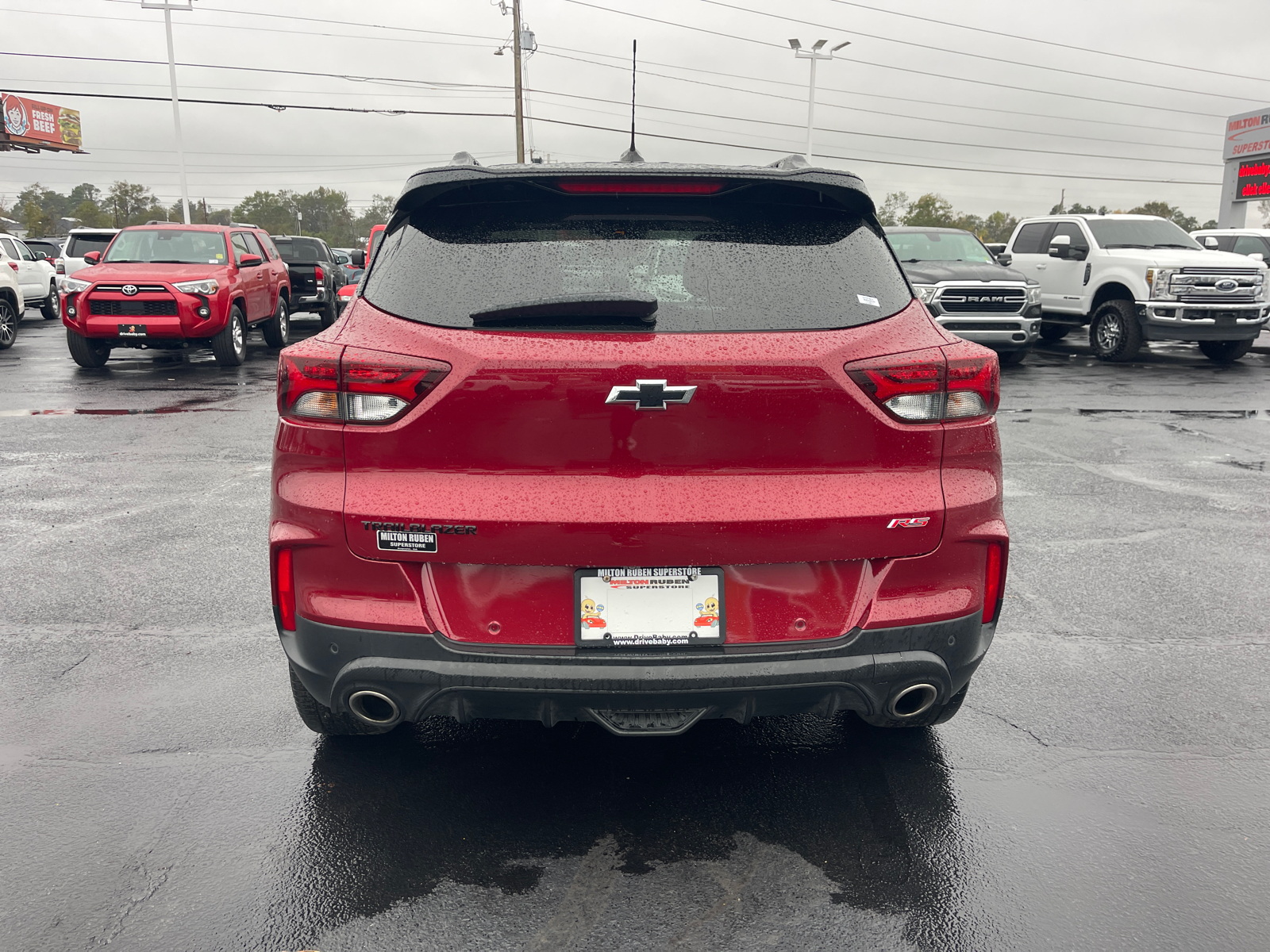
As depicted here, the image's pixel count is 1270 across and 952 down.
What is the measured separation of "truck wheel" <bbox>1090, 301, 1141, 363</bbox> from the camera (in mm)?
15641

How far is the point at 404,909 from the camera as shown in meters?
2.51

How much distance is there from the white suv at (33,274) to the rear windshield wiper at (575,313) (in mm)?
22311

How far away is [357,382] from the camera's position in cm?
254

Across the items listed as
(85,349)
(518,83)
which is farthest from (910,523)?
(518,83)

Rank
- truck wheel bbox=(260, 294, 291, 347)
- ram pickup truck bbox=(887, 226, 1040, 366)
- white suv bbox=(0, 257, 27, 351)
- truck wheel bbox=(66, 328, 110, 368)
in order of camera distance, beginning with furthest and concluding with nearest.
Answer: truck wheel bbox=(260, 294, 291, 347) < white suv bbox=(0, 257, 27, 351) < ram pickup truck bbox=(887, 226, 1040, 366) < truck wheel bbox=(66, 328, 110, 368)

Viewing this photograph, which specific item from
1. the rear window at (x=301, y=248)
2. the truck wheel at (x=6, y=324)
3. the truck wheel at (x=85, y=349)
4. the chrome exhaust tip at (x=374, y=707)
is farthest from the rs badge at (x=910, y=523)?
the rear window at (x=301, y=248)

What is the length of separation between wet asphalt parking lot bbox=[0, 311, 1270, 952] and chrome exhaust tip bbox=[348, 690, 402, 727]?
362 millimetres

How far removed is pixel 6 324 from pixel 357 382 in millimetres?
18263

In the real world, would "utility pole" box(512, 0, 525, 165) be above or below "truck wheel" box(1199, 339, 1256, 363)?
above

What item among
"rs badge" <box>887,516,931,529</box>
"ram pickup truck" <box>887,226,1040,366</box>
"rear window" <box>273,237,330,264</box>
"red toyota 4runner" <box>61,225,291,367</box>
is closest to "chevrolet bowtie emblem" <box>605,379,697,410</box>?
"rs badge" <box>887,516,931,529</box>

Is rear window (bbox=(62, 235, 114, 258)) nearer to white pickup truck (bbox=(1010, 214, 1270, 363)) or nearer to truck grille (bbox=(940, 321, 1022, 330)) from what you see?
truck grille (bbox=(940, 321, 1022, 330))

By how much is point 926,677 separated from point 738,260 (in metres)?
1.24

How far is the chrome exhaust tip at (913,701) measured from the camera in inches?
106

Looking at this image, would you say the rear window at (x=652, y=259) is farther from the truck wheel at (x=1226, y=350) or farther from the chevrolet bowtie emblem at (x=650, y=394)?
the truck wheel at (x=1226, y=350)
